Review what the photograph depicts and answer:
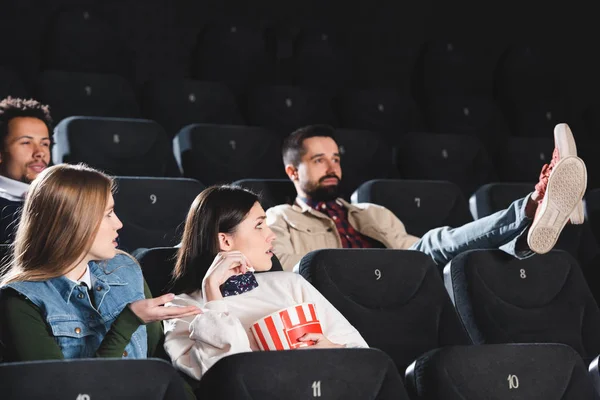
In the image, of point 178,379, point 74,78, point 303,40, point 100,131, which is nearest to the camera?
point 178,379

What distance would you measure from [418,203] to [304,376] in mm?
1198

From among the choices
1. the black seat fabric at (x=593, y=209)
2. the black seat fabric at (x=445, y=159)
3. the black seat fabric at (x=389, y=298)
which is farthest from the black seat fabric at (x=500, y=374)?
the black seat fabric at (x=445, y=159)

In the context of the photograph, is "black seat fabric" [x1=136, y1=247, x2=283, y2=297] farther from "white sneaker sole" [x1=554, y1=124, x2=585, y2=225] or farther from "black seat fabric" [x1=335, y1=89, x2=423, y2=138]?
"black seat fabric" [x1=335, y1=89, x2=423, y2=138]

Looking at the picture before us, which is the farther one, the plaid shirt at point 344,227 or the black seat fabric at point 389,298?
the plaid shirt at point 344,227

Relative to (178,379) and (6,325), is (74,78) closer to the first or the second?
(6,325)

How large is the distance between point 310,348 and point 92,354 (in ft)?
1.02

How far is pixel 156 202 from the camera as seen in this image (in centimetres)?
193

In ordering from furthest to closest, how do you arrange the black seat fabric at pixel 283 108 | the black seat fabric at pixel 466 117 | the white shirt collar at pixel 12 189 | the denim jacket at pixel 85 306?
the black seat fabric at pixel 466 117
the black seat fabric at pixel 283 108
the white shirt collar at pixel 12 189
the denim jacket at pixel 85 306

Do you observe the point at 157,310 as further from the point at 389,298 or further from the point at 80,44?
the point at 80,44

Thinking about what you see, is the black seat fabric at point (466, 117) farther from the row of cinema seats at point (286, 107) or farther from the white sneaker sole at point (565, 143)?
the white sneaker sole at point (565, 143)

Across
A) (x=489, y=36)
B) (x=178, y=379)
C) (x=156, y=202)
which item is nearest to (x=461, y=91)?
(x=489, y=36)

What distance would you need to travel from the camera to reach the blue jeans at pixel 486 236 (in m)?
1.76

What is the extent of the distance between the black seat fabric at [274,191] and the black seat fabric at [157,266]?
0.59 meters

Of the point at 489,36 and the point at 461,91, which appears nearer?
the point at 461,91
